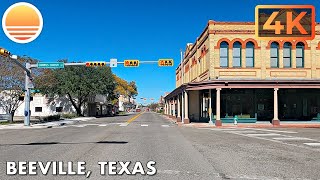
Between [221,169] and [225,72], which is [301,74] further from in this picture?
[221,169]

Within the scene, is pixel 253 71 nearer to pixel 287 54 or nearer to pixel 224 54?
pixel 224 54

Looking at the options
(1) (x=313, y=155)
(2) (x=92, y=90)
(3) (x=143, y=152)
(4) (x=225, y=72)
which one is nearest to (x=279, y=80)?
(4) (x=225, y=72)

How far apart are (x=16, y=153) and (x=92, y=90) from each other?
4894cm

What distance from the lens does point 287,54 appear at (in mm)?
32969

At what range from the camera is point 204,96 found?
37438 millimetres

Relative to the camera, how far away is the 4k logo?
3206cm

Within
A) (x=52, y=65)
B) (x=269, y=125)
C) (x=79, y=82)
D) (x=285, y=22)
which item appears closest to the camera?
(x=52, y=65)

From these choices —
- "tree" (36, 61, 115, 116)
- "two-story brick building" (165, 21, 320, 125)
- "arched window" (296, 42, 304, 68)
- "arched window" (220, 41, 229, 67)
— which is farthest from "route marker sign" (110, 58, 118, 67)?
"tree" (36, 61, 115, 116)

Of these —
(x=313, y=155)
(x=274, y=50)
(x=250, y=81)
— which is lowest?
(x=313, y=155)

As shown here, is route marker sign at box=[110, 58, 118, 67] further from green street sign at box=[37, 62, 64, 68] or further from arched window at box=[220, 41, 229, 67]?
arched window at box=[220, 41, 229, 67]

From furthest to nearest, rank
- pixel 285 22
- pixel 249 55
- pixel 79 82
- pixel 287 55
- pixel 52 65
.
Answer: pixel 79 82 → pixel 287 55 → pixel 249 55 → pixel 285 22 → pixel 52 65

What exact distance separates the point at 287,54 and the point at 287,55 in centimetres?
10

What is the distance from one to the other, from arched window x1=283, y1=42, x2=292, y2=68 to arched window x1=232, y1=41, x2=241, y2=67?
437cm

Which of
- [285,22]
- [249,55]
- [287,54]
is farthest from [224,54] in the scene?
[285,22]
